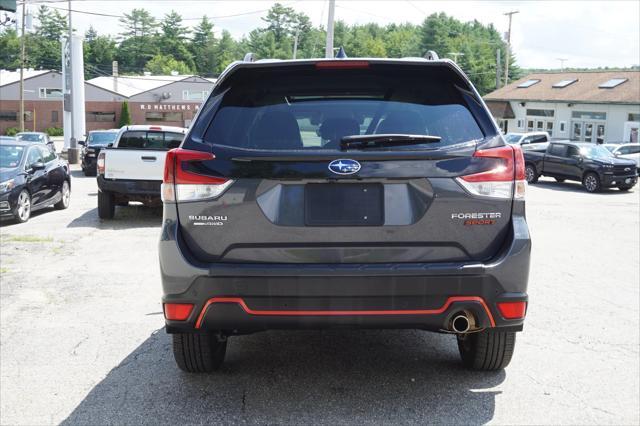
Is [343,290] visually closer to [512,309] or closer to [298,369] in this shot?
[512,309]

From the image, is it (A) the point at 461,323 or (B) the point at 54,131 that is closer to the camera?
(A) the point at 461,323

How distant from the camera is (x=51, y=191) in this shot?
14250 millimetres

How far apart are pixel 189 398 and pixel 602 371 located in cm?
278

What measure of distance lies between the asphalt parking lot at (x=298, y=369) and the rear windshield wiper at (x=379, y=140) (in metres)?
1.50

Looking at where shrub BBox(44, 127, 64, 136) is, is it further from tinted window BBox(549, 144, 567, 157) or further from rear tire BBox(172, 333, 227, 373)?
rear tire BBox(172, 333, 227, 373)

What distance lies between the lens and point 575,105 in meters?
47.8

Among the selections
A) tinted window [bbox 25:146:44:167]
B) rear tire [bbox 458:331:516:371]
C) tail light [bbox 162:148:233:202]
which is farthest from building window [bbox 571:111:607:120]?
tail light [bbox 162:148:233:202]

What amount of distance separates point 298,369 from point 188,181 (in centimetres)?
169

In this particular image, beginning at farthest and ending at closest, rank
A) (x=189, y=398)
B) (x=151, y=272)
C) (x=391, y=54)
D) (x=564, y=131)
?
(x=391, y=54), (x=564, y=131), (x=151, y=272), (x=189, y=398)

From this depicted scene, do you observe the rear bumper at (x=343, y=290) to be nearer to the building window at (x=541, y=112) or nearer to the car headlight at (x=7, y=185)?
the car headlight at (x=7, y=185)

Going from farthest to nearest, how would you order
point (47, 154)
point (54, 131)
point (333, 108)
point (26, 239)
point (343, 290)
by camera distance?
point (54, 131) < point (47, 154) < point (26, 239) < point (333, 108) < point (343, 290)

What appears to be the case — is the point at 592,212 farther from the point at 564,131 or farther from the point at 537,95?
the point at 537,95

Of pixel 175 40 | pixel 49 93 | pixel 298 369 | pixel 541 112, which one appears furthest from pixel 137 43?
pixel 298 369

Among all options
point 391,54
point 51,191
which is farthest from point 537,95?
point 391,54
